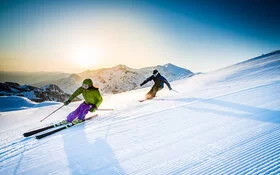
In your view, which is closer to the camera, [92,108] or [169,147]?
[169,147]

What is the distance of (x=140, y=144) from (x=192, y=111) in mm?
2172

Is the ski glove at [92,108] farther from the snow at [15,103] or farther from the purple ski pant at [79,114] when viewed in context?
the snow at [15,103]

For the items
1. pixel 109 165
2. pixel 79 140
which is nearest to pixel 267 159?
pixel 109 165

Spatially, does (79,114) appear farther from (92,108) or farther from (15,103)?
(15,103)

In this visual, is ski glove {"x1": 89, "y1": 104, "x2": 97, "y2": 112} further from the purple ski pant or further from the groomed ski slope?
the groomed ski slope

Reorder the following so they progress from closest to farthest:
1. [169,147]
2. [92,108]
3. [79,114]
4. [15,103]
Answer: [169,147], [79,114], [92,108], [15,103]

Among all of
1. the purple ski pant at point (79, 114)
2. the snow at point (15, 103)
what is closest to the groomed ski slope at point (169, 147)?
the purple ski pant at point (79, 114)

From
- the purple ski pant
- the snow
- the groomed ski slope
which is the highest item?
the groomed ski slope

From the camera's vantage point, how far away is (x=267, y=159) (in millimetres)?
1969

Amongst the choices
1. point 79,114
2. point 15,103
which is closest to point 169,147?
point 79,114

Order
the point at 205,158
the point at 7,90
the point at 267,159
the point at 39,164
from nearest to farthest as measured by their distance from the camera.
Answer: the point at 267,159 < the point at 205,158 < the point at 39,164 < the point at 7,90

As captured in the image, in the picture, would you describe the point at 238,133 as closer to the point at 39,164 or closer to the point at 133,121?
the point at 133,121

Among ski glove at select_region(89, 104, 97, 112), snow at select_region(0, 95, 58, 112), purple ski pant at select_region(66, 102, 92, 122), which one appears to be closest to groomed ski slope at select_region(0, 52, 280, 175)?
purple ski pant at select_region(66, 102, 92, 122)

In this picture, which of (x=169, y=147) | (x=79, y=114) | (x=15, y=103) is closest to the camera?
(x=169, y=147)
